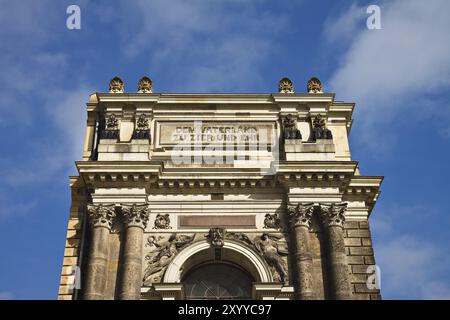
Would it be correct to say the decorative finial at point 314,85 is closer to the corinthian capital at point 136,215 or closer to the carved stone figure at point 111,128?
the carved stone figure at point 111,128

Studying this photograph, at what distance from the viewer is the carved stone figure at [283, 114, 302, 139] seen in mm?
26797

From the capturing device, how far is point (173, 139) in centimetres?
2744

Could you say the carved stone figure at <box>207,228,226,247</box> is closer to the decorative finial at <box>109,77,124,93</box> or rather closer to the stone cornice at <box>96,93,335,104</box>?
the stone cornice at <box>96,93,335,104</box>

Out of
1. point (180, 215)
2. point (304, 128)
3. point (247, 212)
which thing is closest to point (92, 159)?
point (180, 215)

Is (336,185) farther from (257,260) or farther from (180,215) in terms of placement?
(180,215)

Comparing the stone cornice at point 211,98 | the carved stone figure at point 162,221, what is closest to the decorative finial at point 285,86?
the stone cornice at point 211,98

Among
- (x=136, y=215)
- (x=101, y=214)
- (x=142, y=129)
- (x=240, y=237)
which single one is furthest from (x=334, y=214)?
(x=101, y=214)

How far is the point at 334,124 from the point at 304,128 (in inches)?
69.2

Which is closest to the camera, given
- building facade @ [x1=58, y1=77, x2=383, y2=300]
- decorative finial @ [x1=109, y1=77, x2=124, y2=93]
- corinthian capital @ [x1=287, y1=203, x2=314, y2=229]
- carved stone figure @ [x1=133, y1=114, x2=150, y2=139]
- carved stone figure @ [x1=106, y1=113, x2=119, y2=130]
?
building facade @ [x1=58, y1=77, x2=383, y2=300]

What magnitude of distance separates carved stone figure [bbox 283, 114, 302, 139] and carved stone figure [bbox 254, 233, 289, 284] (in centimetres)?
474

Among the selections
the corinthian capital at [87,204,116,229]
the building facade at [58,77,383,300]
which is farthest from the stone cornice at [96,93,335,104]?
the corinthian capital at [87,204,116,229]

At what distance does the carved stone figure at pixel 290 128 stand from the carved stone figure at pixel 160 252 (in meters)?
6.28

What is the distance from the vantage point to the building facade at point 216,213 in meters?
23.6
